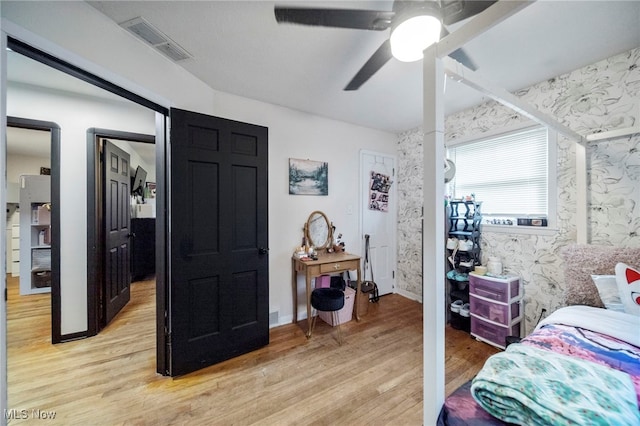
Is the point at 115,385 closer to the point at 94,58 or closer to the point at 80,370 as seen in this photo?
the point at 80,370

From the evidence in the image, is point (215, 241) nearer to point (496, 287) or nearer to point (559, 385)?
point (559, 385)

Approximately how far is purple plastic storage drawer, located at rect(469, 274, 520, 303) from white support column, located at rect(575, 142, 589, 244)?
2.05 ft

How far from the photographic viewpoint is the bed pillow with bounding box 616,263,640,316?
4.66 ft

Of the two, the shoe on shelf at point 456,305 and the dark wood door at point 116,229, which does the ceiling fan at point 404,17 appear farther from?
the dark wood door at point 116,229

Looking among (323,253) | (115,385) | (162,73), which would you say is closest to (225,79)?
(162,73)

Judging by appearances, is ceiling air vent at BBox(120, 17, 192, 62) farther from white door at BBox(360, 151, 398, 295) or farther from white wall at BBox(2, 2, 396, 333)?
white door at BBox(360, 151, 398, 295)

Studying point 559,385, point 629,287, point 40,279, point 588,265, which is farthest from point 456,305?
point 40,279

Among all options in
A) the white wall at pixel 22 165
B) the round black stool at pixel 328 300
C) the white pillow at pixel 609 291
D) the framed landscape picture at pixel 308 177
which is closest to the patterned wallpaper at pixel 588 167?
the white pillow at pixel 609 291

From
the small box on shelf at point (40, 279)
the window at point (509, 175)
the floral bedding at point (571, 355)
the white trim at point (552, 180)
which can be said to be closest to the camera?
the floral bedding at point (571, 355)

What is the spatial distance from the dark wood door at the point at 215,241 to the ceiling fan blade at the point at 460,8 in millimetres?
1637

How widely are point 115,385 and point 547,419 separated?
2.55 m

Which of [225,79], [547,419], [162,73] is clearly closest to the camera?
[547,419]

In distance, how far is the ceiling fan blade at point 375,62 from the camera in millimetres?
1403

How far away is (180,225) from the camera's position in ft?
6.15
